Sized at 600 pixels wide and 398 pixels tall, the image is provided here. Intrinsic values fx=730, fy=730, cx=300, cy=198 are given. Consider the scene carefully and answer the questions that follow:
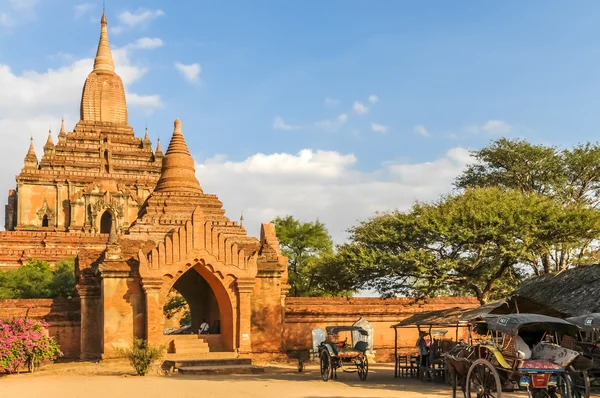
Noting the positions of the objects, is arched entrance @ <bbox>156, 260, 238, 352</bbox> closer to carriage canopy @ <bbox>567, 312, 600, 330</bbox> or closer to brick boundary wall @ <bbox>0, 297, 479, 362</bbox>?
brick boundary wall @ <bbox>0, 297, 479, 362</bbox>

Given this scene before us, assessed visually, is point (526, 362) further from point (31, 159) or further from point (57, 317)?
point (31, 159)

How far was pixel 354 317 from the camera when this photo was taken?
26328mm

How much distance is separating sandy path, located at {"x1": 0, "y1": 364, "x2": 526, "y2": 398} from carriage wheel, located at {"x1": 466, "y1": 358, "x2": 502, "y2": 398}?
132 inches

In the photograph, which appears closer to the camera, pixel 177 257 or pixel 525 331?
pixel 525 331

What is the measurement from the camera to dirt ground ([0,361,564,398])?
15.0 metres

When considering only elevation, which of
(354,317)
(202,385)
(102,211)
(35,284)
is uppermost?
(102,211)

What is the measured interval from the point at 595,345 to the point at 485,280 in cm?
1009

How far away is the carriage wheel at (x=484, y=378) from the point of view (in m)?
10.4

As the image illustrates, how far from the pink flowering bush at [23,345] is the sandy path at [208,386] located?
0.52 metres

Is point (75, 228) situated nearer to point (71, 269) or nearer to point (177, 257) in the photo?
point (71, 269)

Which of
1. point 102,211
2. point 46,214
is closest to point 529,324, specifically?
point 102,211

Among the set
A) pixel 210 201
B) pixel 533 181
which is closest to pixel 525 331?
pixel 210 201

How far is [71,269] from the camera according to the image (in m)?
35.6

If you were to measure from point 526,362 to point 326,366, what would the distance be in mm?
8417
